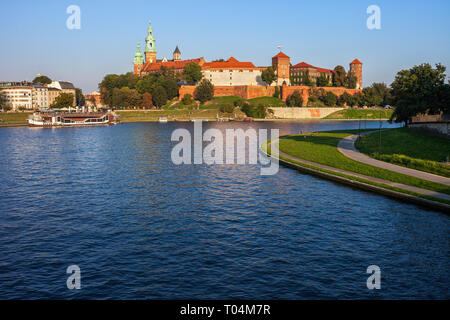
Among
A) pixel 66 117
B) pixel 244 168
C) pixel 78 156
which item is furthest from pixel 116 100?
pixel 244 168

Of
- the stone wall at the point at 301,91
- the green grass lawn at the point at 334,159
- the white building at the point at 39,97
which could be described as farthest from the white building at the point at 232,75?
the green grass lawn at the point at 334,159

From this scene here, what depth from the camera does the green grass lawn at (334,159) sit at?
31.7 metres

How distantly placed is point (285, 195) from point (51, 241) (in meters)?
17.6

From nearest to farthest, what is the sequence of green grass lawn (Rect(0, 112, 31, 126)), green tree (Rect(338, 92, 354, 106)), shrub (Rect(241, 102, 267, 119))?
green grass lawn (Rect(0, 112, 31, 126)) → shrub (Rect(241, 102, 267, 119)) → green tree (Rect(338, 92, 354, 106))

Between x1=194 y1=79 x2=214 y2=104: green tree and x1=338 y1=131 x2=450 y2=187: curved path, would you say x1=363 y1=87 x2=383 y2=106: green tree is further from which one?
x1=338 y1=131 x2=450 y2=187: curved path

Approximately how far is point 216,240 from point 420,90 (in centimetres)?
5782

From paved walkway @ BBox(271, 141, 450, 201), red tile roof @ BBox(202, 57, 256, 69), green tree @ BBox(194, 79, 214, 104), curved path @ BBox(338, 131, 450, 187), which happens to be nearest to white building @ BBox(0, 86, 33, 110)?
green tree @ BBox(194, 79, 214, 104)

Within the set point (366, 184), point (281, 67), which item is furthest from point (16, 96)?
point (366, 184)

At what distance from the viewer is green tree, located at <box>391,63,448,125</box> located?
194ft

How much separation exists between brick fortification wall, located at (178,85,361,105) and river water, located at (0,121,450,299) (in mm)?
150227

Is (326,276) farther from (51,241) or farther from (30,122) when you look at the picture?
(30,122)

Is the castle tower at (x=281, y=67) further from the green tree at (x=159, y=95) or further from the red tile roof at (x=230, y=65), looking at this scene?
the green tree at (x=159, y=95)

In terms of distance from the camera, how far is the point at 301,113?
17750 centimetres

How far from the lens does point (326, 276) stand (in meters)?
17.4
